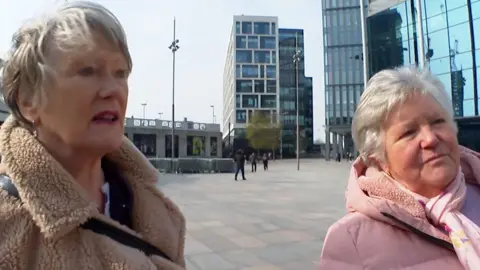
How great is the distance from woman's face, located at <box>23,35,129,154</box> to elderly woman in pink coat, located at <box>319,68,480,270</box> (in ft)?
3.47

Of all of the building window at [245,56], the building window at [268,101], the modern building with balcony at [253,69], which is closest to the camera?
the modern building with balcony at [253,69]

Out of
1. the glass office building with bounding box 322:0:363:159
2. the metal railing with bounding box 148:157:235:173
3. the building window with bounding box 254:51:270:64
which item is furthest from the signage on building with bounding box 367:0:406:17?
the building window with bounding box 254:51:270:64

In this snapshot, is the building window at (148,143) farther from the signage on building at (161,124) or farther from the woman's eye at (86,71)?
the woman's eye at (86,71)

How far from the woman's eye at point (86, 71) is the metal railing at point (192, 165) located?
25.4 m

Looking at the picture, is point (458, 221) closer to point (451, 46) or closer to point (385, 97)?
point (385, 97)

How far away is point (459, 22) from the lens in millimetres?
26047

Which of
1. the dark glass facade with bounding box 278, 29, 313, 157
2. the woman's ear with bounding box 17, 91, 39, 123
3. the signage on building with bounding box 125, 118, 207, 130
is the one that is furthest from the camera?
the dark glass facade with bounding box 278, 29, 313, 157

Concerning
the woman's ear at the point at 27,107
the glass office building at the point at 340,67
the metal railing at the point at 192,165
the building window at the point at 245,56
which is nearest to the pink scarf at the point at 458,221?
the woman's ear at the point at 27,107

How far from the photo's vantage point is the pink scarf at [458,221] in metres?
1.39

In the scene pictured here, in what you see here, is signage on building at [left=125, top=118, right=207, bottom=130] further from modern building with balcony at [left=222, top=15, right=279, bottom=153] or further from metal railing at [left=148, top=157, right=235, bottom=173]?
modern building with balcony at [left=222, top=15, right=279, bottom=153]

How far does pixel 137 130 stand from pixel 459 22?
3396 cm

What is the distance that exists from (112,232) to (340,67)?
213 ft

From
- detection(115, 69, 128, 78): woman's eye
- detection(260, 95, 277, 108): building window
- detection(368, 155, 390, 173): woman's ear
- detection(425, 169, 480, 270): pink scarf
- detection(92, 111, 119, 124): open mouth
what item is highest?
detection(260, 95, 277, 108): building window

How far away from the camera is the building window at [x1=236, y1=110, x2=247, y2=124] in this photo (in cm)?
7744
